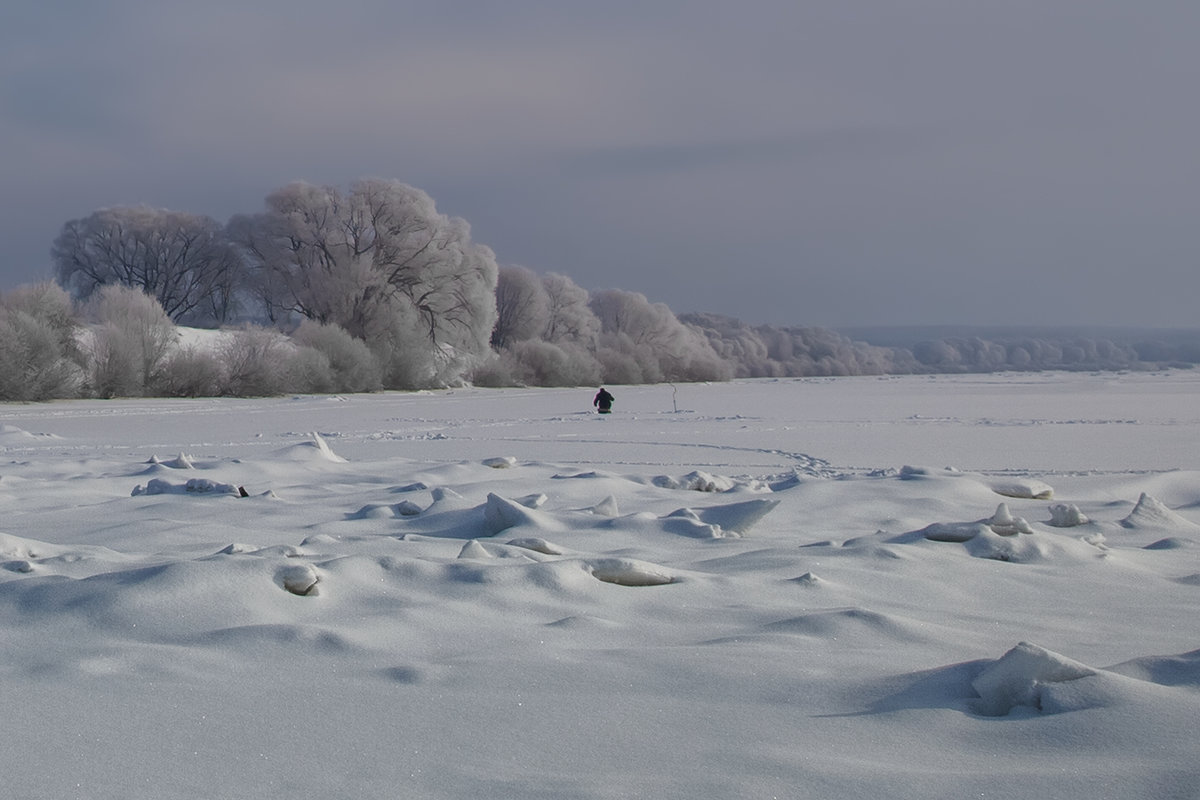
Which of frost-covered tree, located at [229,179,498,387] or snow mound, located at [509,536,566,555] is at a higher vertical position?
frost-covered tree, located at [229,179,498,387]

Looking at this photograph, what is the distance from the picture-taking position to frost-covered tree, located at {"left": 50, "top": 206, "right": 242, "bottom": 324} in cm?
4219

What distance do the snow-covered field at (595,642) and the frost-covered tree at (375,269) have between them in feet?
100

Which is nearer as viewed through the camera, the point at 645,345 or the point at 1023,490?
the point at 1023,490

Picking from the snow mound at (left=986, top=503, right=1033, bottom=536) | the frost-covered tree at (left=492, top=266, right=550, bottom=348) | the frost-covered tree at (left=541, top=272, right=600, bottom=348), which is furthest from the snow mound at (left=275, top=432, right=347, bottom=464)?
the frost-covered tree at (left=541, top=272, right=600, bottom=348)

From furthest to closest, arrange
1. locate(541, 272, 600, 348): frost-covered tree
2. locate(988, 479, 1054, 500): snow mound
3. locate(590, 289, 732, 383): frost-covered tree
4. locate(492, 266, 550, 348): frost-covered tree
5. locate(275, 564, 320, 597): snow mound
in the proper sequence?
1. locate(541, 272, 600, 348): frost-covered tree
2. locate(492, 266, 550, 348): frost-covered tree
3. locate(590, 289, 732, 383): frost-covered tree
4. locate(988, 479, 1054, 500): snow mound
5. locate(275, 564, 320, 597): snow mound

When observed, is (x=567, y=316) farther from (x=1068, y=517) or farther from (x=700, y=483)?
(x=1068, y=517)

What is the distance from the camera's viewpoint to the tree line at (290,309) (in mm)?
26828

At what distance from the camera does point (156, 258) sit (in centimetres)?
4284

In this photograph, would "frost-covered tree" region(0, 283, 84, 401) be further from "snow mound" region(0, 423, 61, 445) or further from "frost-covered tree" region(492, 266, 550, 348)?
"frost-covered tree" region(492, 266, 550, 348)

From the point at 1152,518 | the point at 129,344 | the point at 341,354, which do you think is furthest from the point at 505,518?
the point at 341,354

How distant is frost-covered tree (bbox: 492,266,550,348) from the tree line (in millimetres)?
78

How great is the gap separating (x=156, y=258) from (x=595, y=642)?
43.9 metres

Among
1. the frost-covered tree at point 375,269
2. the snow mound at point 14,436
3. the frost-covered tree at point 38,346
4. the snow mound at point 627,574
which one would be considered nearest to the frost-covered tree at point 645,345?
the frost-covered tree at point 375,269

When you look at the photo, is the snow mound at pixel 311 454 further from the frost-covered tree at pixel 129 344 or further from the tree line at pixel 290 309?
the frost-covered tree at pixel 129 344
